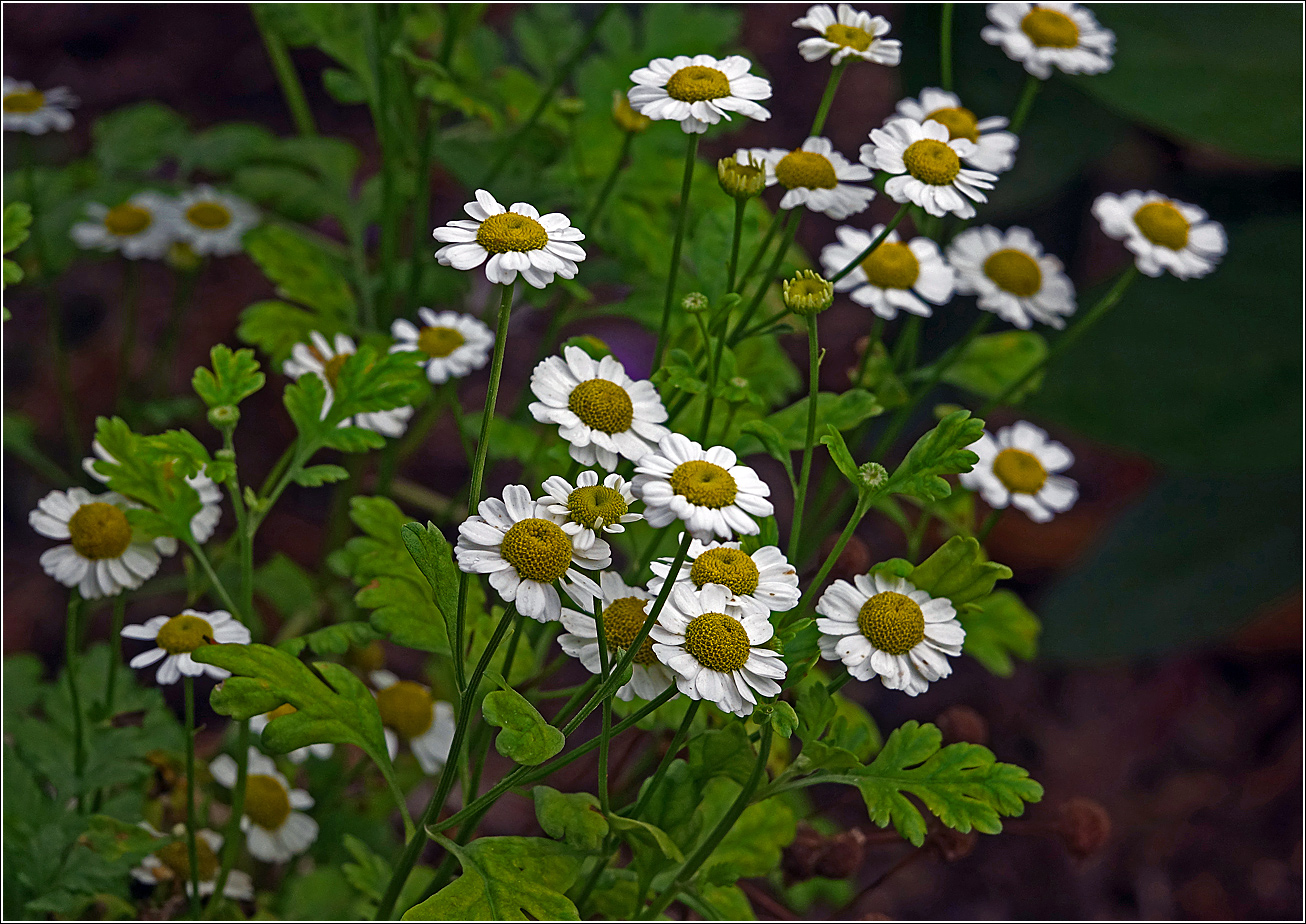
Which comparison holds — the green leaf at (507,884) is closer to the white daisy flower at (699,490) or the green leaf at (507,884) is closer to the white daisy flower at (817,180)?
the white daisy flower at (699,490)

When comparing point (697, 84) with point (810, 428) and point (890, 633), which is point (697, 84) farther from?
point (890, 633)

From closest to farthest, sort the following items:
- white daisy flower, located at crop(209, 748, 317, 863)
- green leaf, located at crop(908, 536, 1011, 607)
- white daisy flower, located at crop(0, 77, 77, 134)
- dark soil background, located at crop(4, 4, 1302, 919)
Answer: green leaf, located at crop(908, 536, 1011, 607), white daisy flower, located at crop(209, 748, 317, 863), white daisy flower, located at crop(0, 77, 77, 134), dark soil background, located at crop(4, 4, 1302, 919)

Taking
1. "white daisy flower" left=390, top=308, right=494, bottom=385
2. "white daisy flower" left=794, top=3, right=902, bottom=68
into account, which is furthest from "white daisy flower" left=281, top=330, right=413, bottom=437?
"white daisy flower" left=794, top=3, right=902, bottom=68

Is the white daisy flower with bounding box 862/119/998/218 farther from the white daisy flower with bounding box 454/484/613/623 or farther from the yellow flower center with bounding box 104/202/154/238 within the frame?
the yellow flower center with bounding box 104/202/154/238

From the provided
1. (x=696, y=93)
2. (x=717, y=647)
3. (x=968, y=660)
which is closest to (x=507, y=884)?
(x=717, y=647)

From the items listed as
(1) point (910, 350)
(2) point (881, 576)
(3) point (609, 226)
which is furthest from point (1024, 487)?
(3) point (609, 226)

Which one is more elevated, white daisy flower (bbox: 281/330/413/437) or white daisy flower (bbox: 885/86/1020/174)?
white daisy flower (bbox: 885/86/1020/174)

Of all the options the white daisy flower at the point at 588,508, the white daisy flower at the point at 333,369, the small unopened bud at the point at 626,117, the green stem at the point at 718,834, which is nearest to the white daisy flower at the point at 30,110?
the white daisy flower at the point at 333,369

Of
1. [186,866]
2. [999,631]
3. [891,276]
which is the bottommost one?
[186,866]
